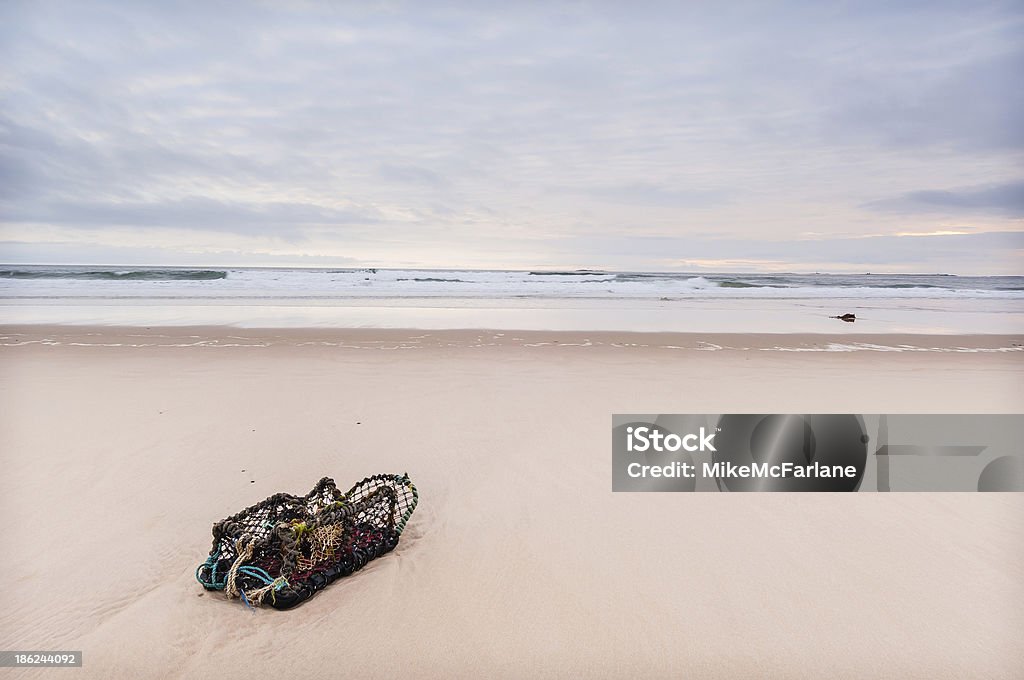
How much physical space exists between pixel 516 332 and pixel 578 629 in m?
9.89

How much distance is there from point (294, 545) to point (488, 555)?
1041 millimetres

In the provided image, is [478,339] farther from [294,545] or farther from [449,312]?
[294,545]

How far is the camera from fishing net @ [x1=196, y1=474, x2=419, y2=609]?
2.52 metres

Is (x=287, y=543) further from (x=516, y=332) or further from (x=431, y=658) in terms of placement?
Result: (x=516, y=332)

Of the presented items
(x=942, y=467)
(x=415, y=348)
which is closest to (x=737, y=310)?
(x=415, y=348)

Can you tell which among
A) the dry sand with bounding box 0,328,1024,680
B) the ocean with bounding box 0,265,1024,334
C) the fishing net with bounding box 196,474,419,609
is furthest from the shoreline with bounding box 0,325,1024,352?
the fishing net with bounding box 196,474,419,609

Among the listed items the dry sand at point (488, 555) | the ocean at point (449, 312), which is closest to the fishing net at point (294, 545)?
the dry sand at point (488, 555)

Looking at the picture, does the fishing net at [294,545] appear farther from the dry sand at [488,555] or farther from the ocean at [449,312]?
the ocean at [449,312]

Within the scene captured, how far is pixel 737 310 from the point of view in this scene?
743 inches

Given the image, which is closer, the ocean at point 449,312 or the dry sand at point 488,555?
the dry sand at point 488,555

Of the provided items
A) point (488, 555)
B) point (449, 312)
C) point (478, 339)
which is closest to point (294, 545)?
point (488, 555)

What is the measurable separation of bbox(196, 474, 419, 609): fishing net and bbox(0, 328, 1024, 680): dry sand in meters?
0.09

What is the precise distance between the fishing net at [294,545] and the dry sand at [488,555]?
0.29 ft

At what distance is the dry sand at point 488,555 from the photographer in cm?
232
